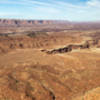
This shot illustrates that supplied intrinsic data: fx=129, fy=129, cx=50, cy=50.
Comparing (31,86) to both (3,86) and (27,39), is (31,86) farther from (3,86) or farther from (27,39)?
(27,39)

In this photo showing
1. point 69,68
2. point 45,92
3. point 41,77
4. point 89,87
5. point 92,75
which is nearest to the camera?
point 45,92

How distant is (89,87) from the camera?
101ft

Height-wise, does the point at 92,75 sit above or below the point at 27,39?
below

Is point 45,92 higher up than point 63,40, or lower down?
lower down

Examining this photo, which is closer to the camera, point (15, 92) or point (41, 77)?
point (15, 92)

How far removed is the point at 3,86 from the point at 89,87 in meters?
19.5

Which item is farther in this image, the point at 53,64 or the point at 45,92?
the point at 53,64

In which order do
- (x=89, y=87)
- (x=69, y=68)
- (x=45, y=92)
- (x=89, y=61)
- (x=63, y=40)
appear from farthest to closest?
(x=63, y=40)
(x=89, y=61)
(x=69, y=68)
(x=89, y=87)
(x=45, y=92)

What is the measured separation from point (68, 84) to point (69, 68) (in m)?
10.3

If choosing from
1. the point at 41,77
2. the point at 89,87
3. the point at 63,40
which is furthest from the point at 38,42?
the point at 89,87

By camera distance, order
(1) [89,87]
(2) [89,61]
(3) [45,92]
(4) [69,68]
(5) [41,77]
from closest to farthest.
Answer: (3) [45,92], (1) [89,87], (5) [41,77], (4) [69,68], (2) [89,61]

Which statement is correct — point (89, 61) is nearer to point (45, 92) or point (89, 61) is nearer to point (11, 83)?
point (45, 92)

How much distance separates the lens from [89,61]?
1902 inches

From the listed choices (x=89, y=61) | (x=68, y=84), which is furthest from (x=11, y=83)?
(x=89, y=61)
